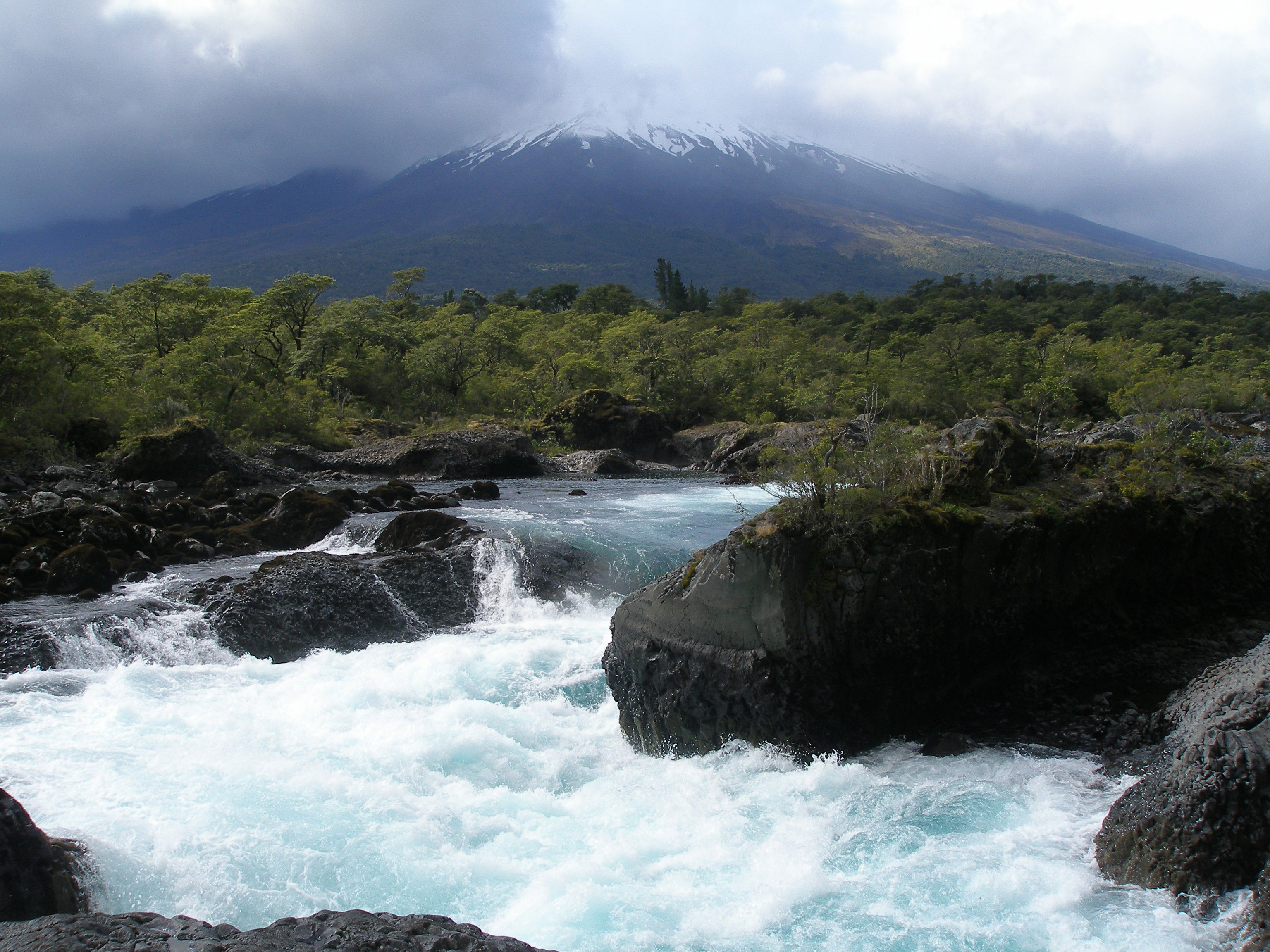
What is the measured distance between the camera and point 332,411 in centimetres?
3512

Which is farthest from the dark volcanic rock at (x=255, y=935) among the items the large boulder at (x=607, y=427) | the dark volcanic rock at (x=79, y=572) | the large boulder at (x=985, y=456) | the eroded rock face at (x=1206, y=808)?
the large boulder at (x=607, y=427)

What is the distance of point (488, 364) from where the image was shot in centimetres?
4425

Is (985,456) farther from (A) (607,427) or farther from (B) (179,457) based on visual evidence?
(A) (607,427)

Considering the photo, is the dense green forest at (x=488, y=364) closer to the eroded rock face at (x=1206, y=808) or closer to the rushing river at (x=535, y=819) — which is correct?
the rushing river at (x=535, y=819)

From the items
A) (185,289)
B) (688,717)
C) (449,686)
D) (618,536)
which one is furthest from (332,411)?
(688,717)

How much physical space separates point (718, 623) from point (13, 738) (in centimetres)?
732

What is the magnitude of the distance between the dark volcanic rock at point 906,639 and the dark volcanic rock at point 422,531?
6.65 metres

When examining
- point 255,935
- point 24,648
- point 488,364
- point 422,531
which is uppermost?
point 488,364

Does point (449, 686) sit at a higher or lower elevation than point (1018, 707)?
lower

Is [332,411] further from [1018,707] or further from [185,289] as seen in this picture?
[1018,707]

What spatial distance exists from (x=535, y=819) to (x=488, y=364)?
39.1 m

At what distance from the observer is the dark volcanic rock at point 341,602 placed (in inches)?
460

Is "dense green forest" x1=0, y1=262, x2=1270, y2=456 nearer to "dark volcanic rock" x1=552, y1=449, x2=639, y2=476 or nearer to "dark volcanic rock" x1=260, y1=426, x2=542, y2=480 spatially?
"dark volcanic rock" x1=260, y1=426, x2=542, y2=480

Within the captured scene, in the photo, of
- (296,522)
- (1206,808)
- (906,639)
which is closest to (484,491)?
(296,522)
